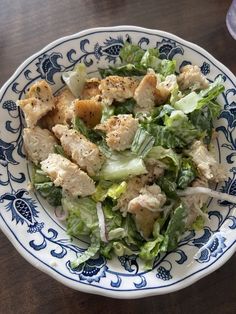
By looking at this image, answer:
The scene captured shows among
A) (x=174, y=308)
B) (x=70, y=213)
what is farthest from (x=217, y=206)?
(x=70, y=213)

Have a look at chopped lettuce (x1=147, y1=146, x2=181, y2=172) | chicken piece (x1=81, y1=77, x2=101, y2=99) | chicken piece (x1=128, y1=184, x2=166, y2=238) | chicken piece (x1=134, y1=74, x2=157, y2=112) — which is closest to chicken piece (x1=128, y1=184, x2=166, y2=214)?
chicken piece (x1=128, y1=184, x2=166, y2=238)

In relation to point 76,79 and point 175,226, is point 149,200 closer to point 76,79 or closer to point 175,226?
point 175,226

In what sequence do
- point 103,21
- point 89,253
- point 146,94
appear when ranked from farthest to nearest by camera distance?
point 103,21, point 146,94, point 89,253

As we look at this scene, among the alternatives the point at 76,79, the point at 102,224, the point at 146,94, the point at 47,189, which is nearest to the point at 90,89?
the point at 76,79

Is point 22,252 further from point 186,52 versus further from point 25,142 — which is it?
point 186,52

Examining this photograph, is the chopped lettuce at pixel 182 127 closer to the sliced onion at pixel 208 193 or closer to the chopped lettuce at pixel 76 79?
the sliced onion at pixel 208 193

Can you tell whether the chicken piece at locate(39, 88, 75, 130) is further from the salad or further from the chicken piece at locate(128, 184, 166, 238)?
the chicken piece at locate(128, 184, 166, 238)

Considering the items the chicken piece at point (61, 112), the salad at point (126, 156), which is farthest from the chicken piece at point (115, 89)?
the chicken piece at point (61, 112)
